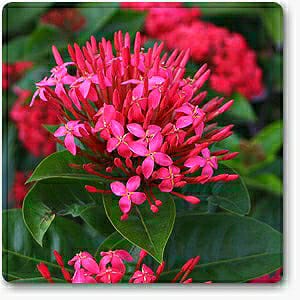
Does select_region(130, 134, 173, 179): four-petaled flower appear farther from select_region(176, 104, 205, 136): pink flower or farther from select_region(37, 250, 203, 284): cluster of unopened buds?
select_region(37, 250, 203, 284): cluster of unopened buds

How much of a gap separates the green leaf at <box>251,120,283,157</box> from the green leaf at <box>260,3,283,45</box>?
20cm

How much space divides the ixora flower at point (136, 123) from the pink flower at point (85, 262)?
0.17 meters

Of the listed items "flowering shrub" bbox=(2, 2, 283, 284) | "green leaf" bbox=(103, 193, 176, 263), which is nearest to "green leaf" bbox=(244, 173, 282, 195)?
"flowering shrub" bbox=(2, 2, 283, 284)

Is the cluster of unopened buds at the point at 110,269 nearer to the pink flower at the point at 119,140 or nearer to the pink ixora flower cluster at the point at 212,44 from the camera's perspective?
the pink flower at the point at 119,140

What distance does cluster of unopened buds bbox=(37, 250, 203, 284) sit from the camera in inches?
53.0

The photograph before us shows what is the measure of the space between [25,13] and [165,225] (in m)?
0.63

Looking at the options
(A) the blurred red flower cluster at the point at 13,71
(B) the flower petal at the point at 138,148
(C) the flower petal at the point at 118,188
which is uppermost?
(A) the blurred red flower cluster at the point at 13,71

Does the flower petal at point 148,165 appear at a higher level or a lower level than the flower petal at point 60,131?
lower

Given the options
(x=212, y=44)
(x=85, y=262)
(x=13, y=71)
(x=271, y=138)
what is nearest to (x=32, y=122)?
(x=13, y=71)

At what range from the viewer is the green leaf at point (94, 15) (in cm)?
150

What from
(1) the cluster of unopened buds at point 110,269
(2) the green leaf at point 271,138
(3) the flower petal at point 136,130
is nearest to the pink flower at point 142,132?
(3) the flower petal at point 136,130

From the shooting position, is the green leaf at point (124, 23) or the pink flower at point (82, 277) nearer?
the pink flower at point (82, 277)
